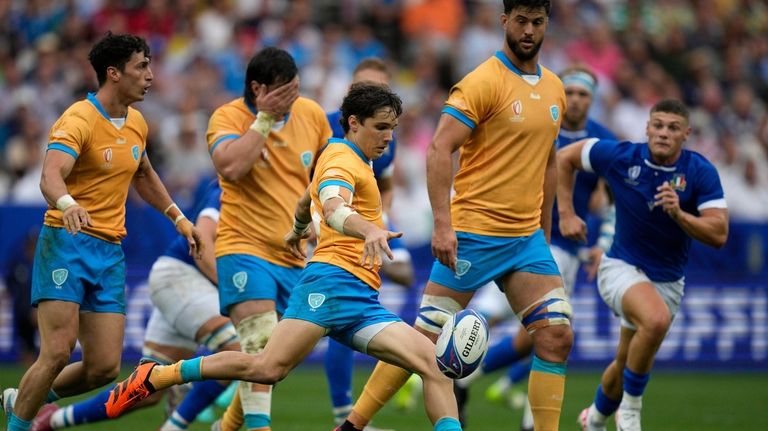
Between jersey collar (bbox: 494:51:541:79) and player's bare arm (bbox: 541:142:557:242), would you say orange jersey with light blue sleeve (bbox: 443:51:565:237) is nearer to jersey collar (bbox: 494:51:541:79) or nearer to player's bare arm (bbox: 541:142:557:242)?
jersey collar (bbox: 494:51:541:79)

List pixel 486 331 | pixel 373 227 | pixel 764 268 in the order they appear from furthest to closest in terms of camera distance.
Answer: pixel 764 268, pixel 486 331, pixel 373 227

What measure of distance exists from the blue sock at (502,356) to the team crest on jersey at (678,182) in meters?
2.50

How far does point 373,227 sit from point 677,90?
15455 millimetres

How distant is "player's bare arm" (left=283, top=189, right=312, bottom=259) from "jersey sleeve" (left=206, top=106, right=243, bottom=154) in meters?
0.75

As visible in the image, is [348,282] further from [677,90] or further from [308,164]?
[677,90]

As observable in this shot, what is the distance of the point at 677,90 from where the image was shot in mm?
21078

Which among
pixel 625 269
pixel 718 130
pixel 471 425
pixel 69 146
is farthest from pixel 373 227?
pixel 718 130

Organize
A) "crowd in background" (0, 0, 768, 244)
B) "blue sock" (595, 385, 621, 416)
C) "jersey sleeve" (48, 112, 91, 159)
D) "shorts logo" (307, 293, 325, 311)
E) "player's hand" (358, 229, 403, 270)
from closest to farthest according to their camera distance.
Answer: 1. "player's hand" (358, 229, 403, 270)
2. "shorts logo" (307, 293, 325, 311)
3. "jersey sleeve" (48, 112, 91, 159)
4. "blue sock" (595, 385, 621, 416)
5. "crowd in background" (0, 0, 768, 244)

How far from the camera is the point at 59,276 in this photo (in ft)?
26.1

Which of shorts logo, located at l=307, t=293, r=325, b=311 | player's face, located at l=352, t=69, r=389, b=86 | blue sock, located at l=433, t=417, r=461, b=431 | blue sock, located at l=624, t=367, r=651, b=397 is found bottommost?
blue sock, located at l=624, t=367, r=651, b=397

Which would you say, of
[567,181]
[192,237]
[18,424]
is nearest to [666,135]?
[567,181]

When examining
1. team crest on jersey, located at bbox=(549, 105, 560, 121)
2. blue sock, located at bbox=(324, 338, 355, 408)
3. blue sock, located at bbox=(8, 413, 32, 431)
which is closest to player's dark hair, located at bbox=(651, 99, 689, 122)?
team crest on jersey, located at bbox=(549, 105, 560, 121)

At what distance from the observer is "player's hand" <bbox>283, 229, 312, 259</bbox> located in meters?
8.18

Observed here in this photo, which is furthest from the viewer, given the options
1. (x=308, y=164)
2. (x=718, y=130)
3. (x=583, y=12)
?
(x=583, y=12)
